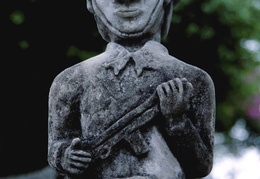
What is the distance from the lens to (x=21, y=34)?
11.0 meters

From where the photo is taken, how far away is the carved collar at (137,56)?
4.94m

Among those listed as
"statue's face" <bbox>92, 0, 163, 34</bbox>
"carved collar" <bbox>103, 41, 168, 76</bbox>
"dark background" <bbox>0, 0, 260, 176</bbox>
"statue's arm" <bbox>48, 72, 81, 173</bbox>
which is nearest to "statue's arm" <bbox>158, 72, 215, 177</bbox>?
"carved collar" <bbox>103, 41, 168, 76</bbox>

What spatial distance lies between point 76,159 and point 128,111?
24.3 inches

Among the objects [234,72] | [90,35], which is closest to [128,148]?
[90,35]

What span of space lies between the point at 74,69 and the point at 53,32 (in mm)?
6013

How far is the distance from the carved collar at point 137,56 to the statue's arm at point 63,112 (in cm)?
40

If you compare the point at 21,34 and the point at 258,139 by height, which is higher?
the point at 21,34

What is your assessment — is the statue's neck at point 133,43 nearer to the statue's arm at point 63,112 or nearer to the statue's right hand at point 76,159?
the statue's arm at point 63,112

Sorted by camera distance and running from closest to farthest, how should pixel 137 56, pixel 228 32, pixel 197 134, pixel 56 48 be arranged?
pixel 197 134, pixel 137 56, pixel 56 48, pixel 228 32

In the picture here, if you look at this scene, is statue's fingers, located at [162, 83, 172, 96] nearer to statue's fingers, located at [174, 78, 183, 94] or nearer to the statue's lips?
statue's fingers, located at [174, 78, 183, 94]

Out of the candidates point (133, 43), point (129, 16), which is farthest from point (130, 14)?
point (133, 43)

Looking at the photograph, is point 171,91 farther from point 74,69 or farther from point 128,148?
point 74,69

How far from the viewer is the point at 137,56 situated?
499 centimetres

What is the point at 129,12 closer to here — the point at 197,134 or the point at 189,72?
the point at 189,72
